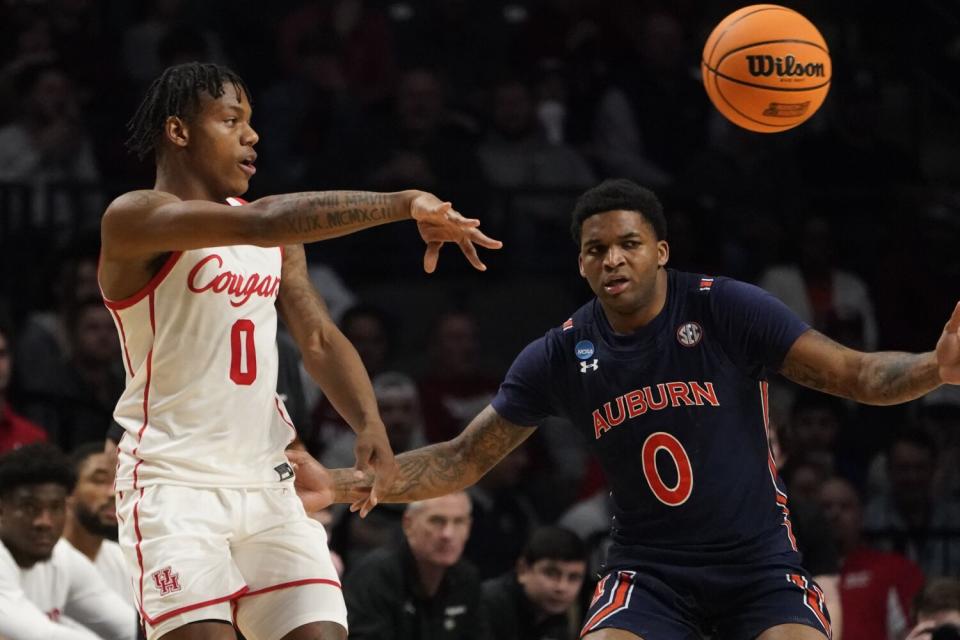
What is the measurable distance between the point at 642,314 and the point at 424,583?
3099 mm

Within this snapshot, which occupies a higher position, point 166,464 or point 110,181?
point 110,181

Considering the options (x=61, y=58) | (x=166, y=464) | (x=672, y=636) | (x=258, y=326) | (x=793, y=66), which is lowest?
(x=672, y=636)

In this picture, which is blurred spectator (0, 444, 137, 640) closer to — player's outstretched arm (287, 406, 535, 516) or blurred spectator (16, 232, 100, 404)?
player's outstretched arm (287, 406, 535, 516)

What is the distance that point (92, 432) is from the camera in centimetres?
954

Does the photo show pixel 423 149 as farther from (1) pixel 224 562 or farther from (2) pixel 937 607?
(1) pixel 224 562

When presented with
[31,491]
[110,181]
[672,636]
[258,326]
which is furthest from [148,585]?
[110,181]

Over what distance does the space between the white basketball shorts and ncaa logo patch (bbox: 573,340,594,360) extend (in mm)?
1233

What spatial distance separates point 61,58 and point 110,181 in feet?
4.27

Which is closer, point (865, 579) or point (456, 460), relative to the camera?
point (456, 460)

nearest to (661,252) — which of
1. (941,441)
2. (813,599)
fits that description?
(813,599)

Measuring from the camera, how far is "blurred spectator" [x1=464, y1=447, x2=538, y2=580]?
9414 mm

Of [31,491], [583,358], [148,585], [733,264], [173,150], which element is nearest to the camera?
[148,585]

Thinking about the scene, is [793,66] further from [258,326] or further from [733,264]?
[733,264]

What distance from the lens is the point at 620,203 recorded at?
558cm
